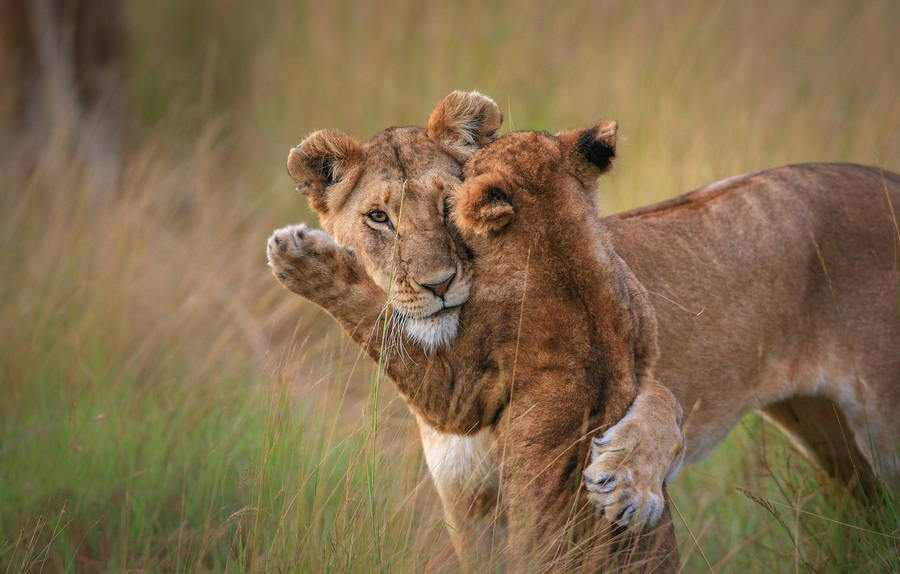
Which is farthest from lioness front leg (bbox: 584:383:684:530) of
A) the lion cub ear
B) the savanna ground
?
the lion cub ear

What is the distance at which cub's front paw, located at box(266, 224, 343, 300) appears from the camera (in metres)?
2.60

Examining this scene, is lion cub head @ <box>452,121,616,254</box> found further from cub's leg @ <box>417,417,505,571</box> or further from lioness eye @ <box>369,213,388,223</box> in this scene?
cub's leg @ <box>417,417,505,571</box>

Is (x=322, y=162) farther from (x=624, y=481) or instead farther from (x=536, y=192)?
→ (x=624, y=481)

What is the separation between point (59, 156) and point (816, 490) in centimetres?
484

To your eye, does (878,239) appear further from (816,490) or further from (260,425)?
(260,425)

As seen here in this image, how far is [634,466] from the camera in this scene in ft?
7.63

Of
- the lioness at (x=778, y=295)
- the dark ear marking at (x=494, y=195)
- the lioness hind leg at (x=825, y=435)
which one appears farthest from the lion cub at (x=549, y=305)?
the lioness hind leg at (x=825, y=435)

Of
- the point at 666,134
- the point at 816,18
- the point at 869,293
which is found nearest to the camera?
the point at 869,293

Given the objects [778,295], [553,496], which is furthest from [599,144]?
[778,295]

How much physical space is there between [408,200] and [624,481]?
3.36 ft

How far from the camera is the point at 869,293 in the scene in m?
3.41

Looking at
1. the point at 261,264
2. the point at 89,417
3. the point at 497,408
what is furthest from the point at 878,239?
the point at 261,264

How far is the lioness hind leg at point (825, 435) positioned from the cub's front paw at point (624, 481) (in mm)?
1413

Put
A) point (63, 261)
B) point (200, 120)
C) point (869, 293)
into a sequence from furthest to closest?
1. point (200, 120)
2. point (63, 261)
3. point (869, 293)
